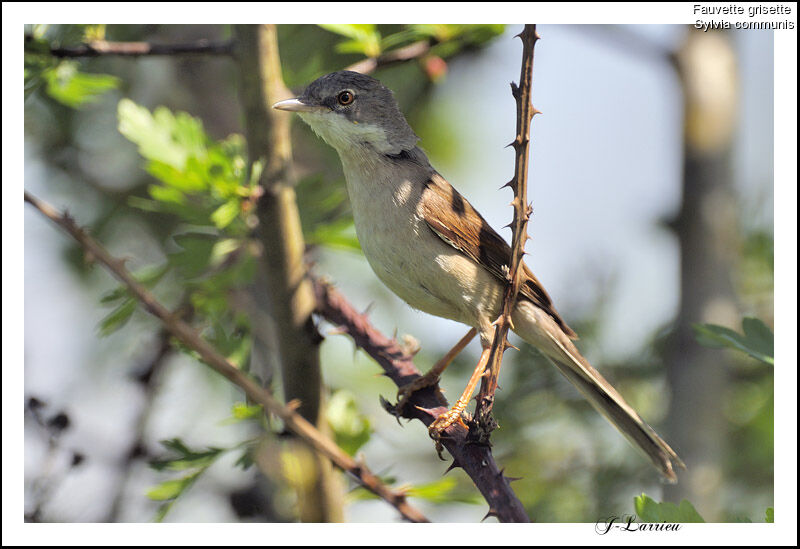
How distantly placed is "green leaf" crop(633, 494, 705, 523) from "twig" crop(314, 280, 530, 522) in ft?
1.22

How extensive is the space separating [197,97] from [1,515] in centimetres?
280

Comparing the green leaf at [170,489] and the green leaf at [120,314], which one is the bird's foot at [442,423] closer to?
the green leaf at [170,489]

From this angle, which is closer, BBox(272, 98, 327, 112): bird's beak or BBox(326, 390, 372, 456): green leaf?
BBox(272, 98, 327, 112): bird's beak

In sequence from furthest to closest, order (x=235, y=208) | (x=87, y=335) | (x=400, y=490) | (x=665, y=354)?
1. (x=665, y=354)
2. (x=87, y=335)
3. (x=235, y=208)
4. (x=400, y=490)

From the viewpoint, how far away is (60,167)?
3.66 meters

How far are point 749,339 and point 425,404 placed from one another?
1.06 metres

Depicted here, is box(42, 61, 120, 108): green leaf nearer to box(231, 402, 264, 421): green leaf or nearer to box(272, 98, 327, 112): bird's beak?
box(272, 98, 327, 112): bird's beak

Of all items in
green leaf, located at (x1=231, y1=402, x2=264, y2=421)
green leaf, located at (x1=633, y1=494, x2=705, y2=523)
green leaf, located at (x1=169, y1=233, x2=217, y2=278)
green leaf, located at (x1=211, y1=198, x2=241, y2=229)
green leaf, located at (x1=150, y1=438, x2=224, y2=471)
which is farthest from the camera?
green leaf, located at (x1=169, y1=233, x2=217, y2=278)

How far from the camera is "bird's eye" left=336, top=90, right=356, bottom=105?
2621 mm

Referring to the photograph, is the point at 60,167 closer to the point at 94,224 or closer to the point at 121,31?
the point at 94,224

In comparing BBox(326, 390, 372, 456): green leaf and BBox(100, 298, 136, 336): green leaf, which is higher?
BBox(100, 298, 136, 336): green leaf

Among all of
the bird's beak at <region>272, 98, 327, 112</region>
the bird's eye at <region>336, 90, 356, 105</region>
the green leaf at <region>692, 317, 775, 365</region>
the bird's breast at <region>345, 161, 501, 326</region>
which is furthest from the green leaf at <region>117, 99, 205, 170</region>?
the green leaf at <region>692, 317, 775, 365</region>

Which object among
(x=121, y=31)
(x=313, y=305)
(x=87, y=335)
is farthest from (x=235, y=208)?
(x=121, y=31)

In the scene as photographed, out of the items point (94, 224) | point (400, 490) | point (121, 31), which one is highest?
point (121, 31)
